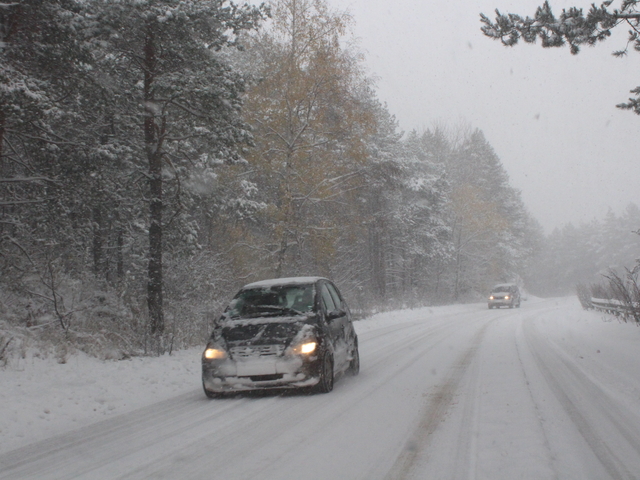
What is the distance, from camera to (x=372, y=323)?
23906 mm

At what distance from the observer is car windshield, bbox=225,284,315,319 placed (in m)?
8.45

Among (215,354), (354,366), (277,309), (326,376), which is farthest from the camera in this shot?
(354,366)

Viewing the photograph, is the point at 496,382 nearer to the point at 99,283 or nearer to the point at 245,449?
the point at 245,449

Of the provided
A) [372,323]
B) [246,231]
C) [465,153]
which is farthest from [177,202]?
[465,153]

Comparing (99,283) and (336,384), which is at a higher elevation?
(99,283)

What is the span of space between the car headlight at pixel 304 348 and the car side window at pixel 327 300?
1.15m

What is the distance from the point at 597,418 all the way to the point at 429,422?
1.89 m

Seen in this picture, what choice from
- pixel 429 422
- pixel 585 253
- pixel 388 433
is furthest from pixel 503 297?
pixel 585 253

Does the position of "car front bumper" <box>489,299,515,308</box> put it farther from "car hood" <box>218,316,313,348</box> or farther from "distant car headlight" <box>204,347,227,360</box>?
"distant car headlight" <box>204,347,227,360</box>

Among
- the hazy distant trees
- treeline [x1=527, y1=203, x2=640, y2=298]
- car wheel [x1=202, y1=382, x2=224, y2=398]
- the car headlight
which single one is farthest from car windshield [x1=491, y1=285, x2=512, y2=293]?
treeline [x1=527, y1=203, x2=640, y2=298]

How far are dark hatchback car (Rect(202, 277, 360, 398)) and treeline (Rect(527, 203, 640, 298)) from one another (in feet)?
322

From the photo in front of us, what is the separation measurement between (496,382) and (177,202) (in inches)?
352

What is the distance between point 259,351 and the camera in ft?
24.8

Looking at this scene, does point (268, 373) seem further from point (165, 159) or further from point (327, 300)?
point (165, 159)
